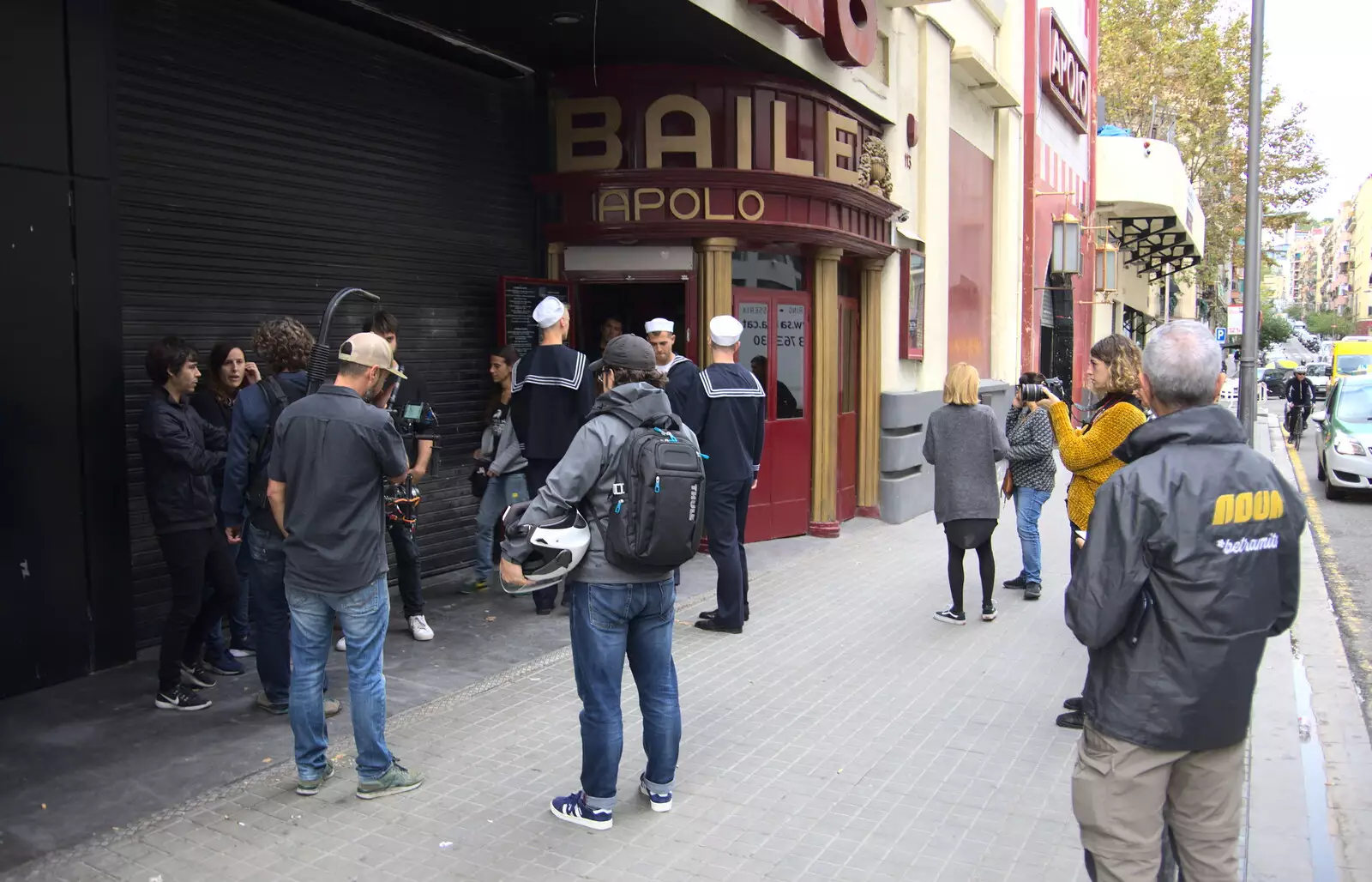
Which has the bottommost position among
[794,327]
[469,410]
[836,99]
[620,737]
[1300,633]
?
[1300,633]

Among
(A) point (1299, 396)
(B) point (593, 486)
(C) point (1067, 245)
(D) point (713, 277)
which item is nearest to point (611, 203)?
(D) point (713, 277)

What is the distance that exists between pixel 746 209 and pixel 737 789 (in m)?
5.77

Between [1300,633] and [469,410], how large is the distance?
6338 millimetres

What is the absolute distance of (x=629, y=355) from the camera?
418 cm

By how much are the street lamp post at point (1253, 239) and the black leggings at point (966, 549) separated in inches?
314

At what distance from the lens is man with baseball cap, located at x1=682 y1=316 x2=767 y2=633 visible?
22.4 feet

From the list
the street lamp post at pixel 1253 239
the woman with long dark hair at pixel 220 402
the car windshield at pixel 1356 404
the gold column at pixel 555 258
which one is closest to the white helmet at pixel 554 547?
the woman with long dark hair at pixel 220 402

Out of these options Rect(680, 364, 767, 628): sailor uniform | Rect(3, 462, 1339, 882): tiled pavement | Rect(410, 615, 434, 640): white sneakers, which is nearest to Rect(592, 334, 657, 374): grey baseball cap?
Rect(3, 462, 1339, 882): tiled pavement

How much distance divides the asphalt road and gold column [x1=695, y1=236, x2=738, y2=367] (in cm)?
532

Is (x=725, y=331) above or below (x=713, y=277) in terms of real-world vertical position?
below

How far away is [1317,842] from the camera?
167 inches

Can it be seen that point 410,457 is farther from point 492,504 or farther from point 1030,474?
point 1030,474

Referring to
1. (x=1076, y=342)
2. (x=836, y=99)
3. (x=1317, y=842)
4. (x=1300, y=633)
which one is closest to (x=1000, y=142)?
(x=836, y=99)

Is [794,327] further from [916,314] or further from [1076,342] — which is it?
[1076,342]
